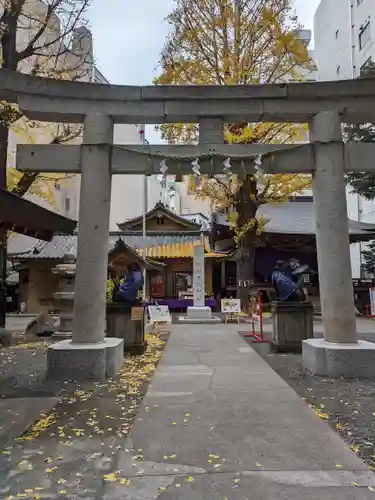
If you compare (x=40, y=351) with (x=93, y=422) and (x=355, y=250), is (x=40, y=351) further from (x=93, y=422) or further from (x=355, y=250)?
(x=355, y=250)

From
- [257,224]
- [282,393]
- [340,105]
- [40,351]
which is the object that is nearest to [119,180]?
[257,224]

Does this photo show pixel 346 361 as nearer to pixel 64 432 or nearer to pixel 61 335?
pixel 64 432

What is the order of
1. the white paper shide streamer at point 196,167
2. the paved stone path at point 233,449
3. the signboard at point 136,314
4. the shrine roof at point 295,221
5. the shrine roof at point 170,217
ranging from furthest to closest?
the shrine roof at point 170,217
the shrine roof at point 295,221
the signboard at point 136,314
the white paper shide streamer at point 196,167
the paved stone path at point 233,449

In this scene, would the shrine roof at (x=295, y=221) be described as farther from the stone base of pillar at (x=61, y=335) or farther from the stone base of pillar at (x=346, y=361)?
the stone base of pillar at (x=346, y=361)

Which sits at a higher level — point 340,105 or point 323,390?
point 340,105

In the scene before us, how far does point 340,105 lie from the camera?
742 centimetres

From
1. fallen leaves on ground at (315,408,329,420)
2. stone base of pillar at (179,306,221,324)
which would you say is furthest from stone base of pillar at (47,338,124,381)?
stone base of pillar at (179,306,221,324)

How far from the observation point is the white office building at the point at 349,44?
1052 inches

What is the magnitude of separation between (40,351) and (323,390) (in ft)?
22.9

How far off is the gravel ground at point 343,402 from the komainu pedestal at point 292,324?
4.40 ft

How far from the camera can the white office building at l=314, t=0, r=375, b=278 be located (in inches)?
1052

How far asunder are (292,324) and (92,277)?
507 centimetres

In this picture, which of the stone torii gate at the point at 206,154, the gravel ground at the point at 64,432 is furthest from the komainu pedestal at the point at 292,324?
the gravel ground at the point at 64,432

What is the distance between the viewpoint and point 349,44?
1153 inches
